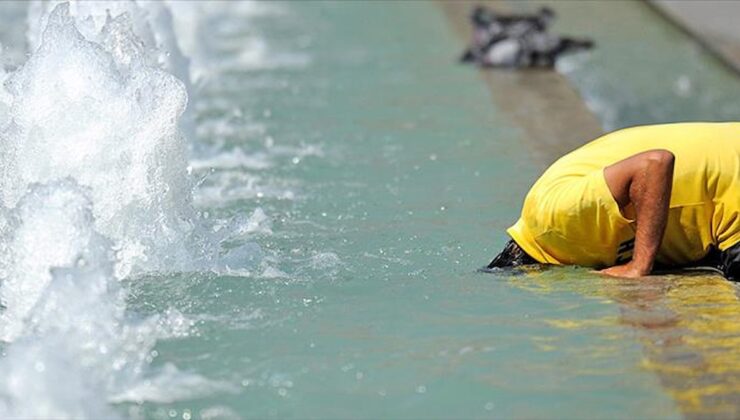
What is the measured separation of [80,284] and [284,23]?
10.6 meters

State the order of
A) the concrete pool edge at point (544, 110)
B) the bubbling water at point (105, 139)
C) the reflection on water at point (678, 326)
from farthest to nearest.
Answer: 1. the concrete pool edge at point (544, 110)
2. the bubbling water at point (105, 139)
3. the reflection on water at point (678, 326)

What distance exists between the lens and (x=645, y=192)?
5.84 m

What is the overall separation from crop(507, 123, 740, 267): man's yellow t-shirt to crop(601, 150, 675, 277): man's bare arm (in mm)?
50

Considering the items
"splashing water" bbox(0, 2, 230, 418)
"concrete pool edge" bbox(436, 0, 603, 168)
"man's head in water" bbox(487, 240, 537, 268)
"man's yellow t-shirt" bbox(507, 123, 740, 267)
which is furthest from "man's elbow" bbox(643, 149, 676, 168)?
"concrete pool edge" bbox(436, 0, 603, 168)

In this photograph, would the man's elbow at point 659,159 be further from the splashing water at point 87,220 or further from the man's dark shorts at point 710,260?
the splashing water at point 87,220

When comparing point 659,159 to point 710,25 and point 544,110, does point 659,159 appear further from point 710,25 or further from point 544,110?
point 710,25

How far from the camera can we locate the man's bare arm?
5.81 metres

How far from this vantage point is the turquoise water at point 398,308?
4.96 meters

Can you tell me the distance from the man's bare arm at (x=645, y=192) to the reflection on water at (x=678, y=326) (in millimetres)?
114

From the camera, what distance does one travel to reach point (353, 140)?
9.86 meters

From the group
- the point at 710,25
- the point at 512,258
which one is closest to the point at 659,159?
the point at 512,258

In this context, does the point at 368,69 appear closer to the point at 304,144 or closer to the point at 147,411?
the point at 304,144

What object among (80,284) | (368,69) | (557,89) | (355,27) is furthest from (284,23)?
(80,284)

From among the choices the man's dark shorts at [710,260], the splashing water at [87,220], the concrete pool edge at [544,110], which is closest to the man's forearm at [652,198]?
the man's dark shorts at [710,260]
